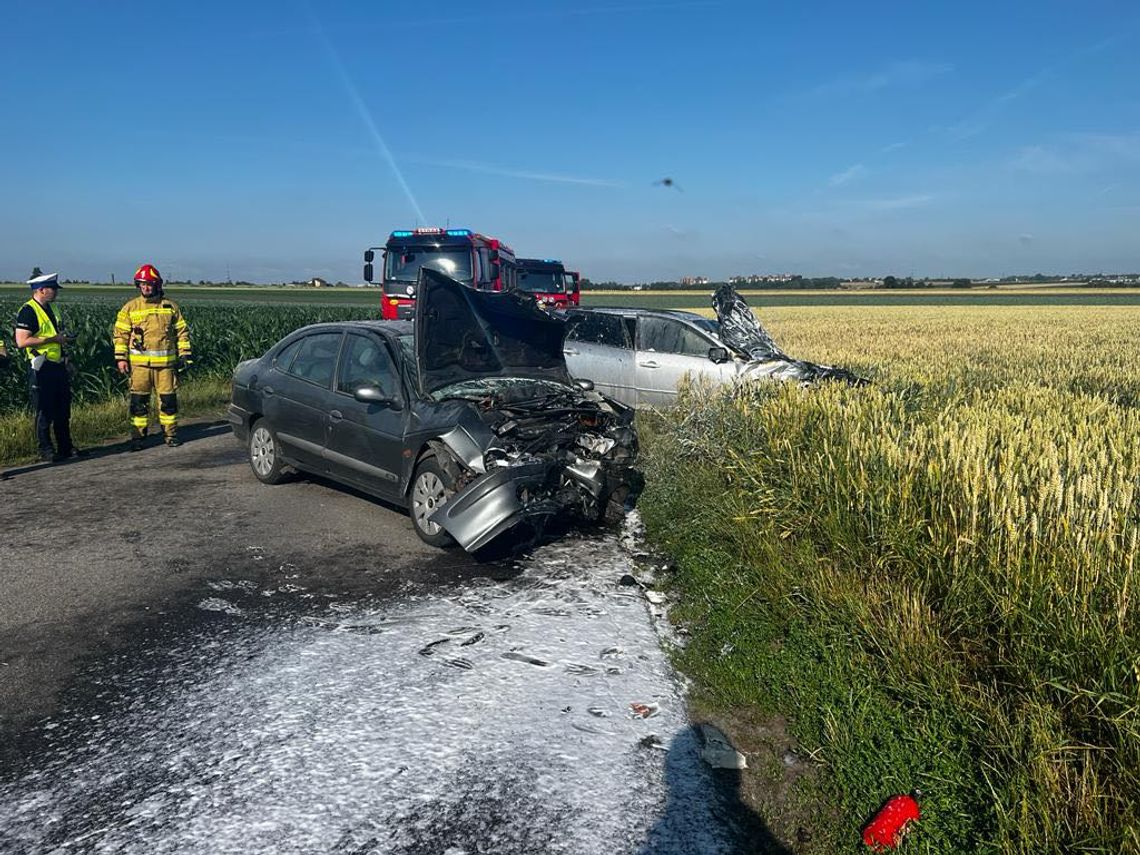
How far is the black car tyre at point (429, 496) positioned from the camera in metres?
6.46

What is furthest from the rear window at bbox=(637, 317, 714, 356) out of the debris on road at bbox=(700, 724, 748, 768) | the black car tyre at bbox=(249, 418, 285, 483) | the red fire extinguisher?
the red fire extinguisher

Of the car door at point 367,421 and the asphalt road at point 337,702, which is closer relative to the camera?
the asphalt road at point 337,702

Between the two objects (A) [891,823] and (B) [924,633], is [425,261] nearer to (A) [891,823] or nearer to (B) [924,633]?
(B) [924,633]

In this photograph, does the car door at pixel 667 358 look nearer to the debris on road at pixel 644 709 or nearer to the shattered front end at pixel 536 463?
the shattered front end at pixel 536 463

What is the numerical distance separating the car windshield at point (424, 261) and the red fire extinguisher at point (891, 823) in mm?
14951

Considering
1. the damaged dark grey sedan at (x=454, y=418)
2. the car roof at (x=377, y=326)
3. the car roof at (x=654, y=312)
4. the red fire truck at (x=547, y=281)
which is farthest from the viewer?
the red fire truck at (x=547, y=281)

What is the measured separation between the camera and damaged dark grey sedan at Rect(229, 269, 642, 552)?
20.7 feet

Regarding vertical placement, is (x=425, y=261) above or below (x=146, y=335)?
above

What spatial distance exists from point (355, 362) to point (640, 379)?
565 centimetres

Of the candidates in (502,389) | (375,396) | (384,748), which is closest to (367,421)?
(375,396)

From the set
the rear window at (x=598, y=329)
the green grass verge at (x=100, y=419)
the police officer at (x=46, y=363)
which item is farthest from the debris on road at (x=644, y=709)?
the rear window at (x=598, y=329)

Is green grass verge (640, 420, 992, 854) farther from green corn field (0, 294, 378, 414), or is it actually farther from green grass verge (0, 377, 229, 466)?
green corn field (0, 294, 378, 414)

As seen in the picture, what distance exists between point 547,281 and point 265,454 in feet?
57.9

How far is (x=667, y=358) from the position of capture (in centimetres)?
1220
